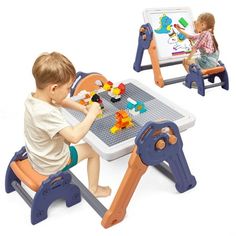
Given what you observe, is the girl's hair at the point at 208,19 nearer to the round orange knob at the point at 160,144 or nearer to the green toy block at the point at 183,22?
the green toy block at the point at 183,22

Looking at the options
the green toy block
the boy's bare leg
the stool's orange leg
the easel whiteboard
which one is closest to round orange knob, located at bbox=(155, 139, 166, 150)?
the stool's orange leg

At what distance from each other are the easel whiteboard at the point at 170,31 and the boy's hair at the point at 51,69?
1.82 meters

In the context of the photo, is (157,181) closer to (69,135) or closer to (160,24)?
(69,135)

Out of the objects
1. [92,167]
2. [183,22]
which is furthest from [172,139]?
[183,22]

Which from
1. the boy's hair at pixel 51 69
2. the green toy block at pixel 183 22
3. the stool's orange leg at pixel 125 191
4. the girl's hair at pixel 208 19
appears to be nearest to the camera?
the boy's hair at pixel 51 69

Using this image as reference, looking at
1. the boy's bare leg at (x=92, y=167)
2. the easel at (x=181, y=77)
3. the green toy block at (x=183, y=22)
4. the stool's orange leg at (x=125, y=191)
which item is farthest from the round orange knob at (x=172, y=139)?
the green toy block at (x=183, y=22)

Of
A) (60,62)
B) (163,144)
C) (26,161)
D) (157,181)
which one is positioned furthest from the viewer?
(157,181)

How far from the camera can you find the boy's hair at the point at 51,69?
1917mm

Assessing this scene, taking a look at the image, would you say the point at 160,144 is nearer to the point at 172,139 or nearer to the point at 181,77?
the point at 172,139

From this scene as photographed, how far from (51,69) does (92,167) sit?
27.0 inches

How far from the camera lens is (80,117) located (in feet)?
7.95

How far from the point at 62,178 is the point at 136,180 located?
39 centimetres

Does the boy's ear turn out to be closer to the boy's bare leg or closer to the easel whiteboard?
the boy's bare leg

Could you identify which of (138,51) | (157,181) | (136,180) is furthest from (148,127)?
(138,51)
